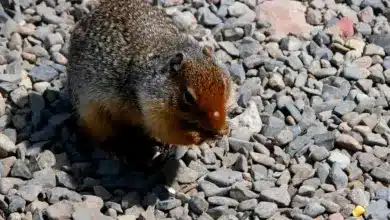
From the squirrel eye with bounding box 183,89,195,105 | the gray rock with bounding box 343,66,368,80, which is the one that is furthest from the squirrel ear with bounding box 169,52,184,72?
the gray rock with bounding box 343,66,368,80

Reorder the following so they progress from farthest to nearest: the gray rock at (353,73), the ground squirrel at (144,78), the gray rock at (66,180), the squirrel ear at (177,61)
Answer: the gray rock at (353,73)
the gray rock at (66,180)
the squirrel ear at (177,61)
the ground squirrel at (144,78)

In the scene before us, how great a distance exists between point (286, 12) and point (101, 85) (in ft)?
7.87

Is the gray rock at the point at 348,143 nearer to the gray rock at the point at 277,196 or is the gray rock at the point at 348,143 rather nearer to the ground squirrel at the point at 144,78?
the gray rock at the point at 277,196

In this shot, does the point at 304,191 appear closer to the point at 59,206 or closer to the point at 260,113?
the point at 260,113

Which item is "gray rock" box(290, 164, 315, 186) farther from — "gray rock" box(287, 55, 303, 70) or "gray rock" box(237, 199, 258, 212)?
"gray rock" box(287, 55, 303, 70)

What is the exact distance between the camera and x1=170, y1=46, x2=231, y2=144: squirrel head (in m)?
5.74

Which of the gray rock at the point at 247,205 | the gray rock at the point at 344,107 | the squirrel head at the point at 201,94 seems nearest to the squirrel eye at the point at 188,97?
the squirrel head at the point at 201,94

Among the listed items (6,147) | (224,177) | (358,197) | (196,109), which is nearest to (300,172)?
(358,197)

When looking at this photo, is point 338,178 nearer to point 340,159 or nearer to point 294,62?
point 340,159

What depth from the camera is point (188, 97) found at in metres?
5.87

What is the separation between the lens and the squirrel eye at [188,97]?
5823mm

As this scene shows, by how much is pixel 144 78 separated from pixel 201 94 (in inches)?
30.1

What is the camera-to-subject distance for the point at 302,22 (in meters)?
8.22

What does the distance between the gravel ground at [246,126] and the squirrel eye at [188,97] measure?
0.79m
